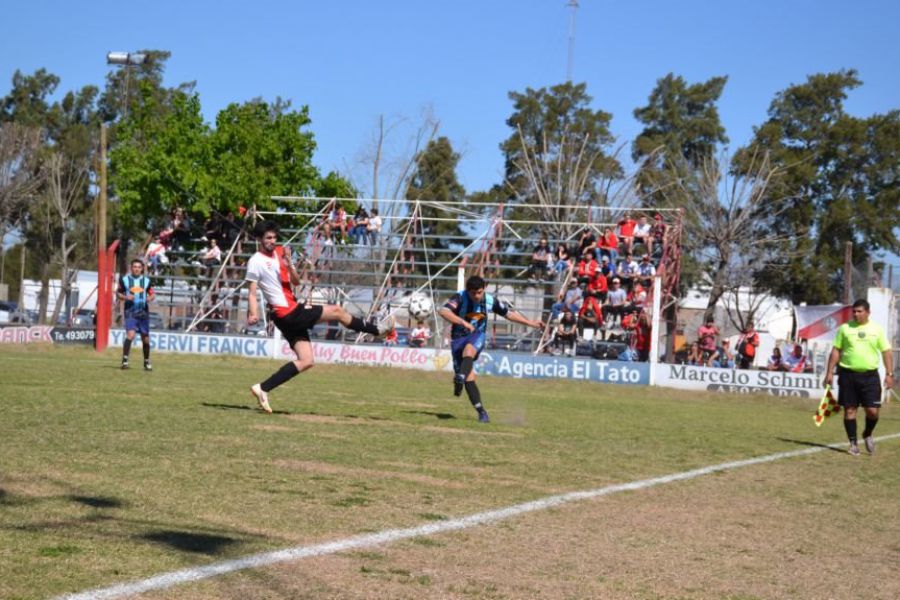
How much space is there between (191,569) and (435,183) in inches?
2352

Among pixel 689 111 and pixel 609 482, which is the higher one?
pixel 689 111

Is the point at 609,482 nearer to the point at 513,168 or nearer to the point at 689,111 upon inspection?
the point at 513,168

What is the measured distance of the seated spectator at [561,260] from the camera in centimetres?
3350

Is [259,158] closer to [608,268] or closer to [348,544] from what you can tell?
[608,268]

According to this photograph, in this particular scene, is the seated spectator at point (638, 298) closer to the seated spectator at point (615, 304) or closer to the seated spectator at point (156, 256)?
the seated spectator at point (615, 304)

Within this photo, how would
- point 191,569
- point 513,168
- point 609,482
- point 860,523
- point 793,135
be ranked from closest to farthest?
point 191,569
point 860,523
point 609,482
point 793,135
point 513,168

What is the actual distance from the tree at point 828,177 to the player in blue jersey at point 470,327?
44.5 metres

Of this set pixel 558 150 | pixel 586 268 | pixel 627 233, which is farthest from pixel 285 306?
pixel 558 150

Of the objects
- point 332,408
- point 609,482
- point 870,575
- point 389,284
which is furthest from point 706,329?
point 870,575

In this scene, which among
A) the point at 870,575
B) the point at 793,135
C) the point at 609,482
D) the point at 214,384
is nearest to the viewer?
the point at 870,575

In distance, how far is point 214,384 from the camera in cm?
1811

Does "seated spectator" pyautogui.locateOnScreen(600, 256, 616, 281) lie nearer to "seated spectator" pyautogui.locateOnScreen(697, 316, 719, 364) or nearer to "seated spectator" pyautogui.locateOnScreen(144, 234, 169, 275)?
"seated spectator" pyautogui.locateOnScreen(697, 316, 719, 364)

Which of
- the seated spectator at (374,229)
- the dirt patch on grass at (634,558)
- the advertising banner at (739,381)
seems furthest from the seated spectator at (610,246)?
the dirt patch on grass at (634,558)

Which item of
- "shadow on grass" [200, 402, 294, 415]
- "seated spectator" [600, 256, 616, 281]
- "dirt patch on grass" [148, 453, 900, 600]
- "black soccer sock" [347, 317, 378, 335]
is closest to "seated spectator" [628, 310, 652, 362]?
"seated spectator" [600, 256, 616, 281]
